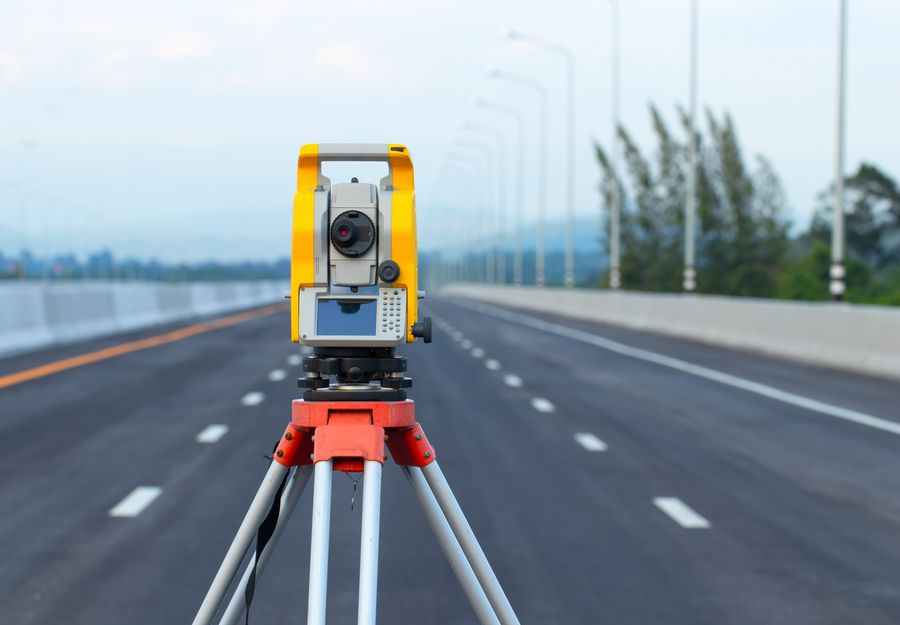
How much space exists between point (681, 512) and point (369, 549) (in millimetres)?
5561

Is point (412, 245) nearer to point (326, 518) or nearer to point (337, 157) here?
point (337, 157)

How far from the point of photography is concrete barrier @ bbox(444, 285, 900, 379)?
2170 centimetres

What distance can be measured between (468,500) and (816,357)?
15.9m

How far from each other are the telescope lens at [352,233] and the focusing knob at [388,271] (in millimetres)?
93

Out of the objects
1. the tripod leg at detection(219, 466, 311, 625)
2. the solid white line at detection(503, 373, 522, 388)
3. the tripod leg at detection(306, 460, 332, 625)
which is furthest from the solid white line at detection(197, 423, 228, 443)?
the tripod leg at detection(306, 460, 332, 625)

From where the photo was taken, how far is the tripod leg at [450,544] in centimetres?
412

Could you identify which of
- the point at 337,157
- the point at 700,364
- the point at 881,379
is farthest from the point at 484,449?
the point at 700,364

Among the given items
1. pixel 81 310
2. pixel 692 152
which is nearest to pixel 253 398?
pixel 81 310

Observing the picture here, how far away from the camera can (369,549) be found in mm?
3729

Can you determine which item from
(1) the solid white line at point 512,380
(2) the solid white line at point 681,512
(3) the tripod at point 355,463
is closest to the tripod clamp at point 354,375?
(3) the tripod at point 355,463

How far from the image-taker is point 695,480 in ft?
34.3

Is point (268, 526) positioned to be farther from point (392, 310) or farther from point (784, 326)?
point (784, 326)

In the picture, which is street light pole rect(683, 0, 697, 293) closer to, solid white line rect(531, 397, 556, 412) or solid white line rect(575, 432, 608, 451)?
solid white line rect(531, 397, 556, 412)

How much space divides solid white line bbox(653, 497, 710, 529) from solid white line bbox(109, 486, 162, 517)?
10.0 feet
